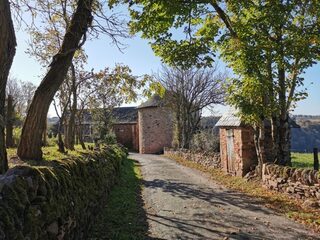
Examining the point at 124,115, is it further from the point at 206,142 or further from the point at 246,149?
the point at 246,149

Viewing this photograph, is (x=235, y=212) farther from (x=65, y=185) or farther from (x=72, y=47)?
(x=72, y=47)

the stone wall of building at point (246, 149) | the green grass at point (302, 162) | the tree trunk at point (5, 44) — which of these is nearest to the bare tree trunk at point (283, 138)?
the stone wall of building at point (246, 149)

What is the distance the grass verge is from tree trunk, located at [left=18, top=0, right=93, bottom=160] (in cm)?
725

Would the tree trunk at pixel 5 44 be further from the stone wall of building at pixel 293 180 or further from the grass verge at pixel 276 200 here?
the stone wall of building at pixel 293 180

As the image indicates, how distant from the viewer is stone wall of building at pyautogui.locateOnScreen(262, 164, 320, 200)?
10.6 meters

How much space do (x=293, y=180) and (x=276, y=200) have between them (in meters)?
0.86

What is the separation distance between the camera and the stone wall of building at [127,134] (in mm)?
56253

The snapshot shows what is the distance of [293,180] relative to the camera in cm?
1178

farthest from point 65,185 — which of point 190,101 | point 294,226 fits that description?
point 190,101

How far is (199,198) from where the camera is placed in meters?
12.3

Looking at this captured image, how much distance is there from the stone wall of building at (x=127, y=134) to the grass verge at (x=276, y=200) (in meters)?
38.5

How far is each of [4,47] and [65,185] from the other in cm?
298

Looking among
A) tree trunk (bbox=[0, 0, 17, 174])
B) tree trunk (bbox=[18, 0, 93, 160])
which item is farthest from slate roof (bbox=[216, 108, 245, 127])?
tree trunk (bbox=[0, 0, 17, 174])

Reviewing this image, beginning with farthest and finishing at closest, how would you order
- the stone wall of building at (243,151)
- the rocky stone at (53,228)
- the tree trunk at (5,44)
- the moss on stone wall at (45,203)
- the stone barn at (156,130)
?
the stone barn at (156,130) < the stone wall of building at (243,151) < the tree trunk at (5,44) < the rocky stone at (53,228) < the moss on stone wall at (45,203)
